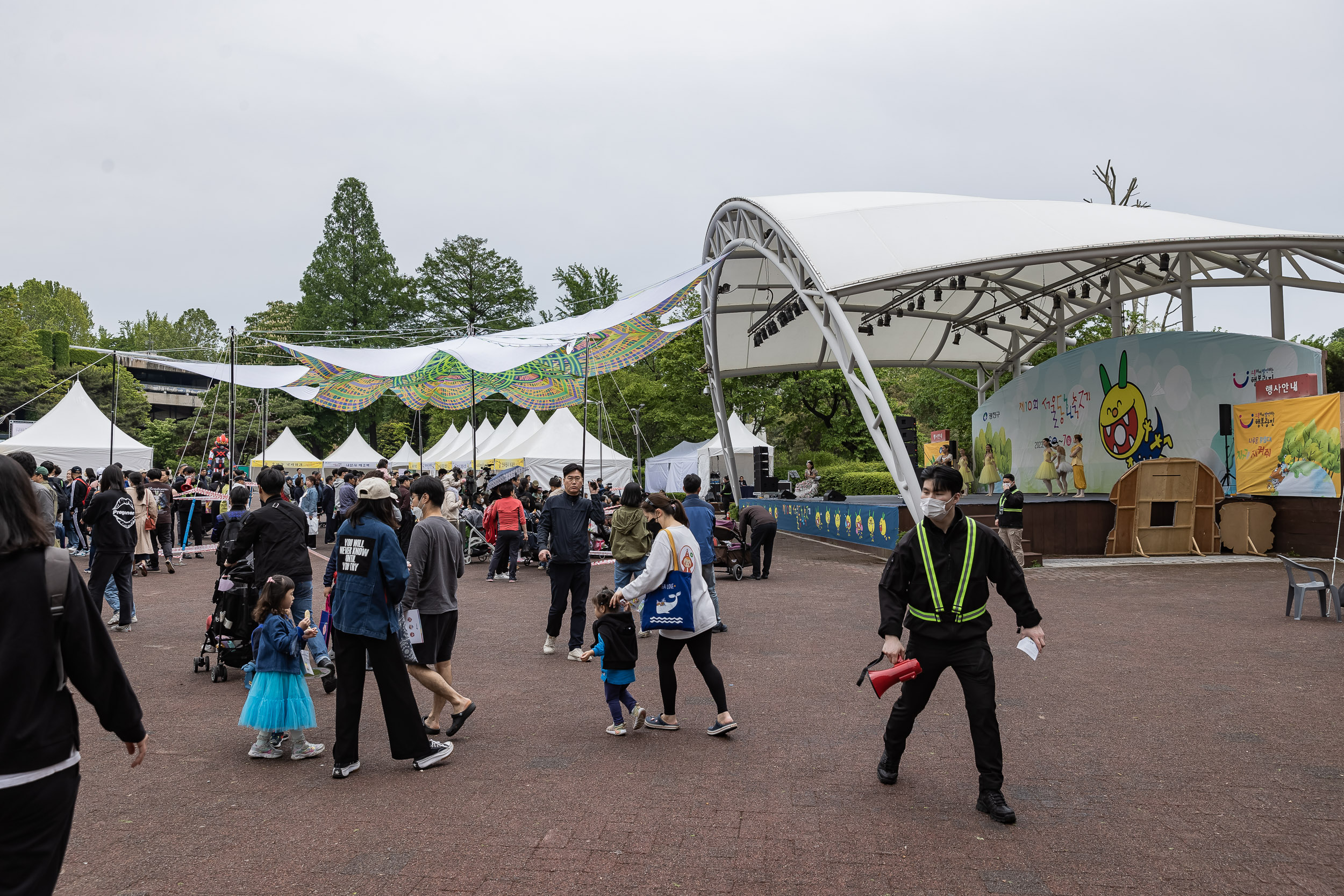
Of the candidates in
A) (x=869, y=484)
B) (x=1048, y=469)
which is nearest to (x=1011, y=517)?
(x=1048, y=469)

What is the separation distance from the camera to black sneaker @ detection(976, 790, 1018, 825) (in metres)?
4.09

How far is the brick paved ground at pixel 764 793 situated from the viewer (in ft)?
11.9

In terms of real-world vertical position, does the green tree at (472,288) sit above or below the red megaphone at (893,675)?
above

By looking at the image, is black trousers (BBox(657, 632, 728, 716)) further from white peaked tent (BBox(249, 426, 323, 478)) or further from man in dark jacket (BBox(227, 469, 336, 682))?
white peaked tent (BBox(249, 426, 323, 478))

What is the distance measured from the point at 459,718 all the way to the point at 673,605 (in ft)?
4.82

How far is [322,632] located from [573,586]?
6.89ft

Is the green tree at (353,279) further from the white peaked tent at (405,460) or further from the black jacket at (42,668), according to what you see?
the black jacket at (42,668)

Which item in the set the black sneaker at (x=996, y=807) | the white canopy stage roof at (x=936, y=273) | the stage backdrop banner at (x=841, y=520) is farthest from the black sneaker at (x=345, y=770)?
the white canopy stage roof at (x=936, y=273)

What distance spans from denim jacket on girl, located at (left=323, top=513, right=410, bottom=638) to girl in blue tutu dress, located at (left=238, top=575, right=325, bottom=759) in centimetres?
46

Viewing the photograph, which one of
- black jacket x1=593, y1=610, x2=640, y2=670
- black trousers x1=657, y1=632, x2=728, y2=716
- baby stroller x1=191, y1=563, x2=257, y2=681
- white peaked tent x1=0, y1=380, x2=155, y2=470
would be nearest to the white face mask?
black trousers x1=657, y1=632, x2=728, y2=716

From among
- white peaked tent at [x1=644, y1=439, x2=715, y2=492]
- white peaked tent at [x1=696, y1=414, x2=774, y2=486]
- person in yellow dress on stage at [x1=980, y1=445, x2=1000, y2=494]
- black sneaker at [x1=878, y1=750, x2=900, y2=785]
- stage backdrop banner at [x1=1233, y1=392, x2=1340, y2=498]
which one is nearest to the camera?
black sneaker at [x1=878, y1=750, x2=900, y2=785]

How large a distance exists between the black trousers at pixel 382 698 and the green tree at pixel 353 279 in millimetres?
51149

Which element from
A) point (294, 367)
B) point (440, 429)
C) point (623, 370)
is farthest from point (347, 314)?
point (294, 367)

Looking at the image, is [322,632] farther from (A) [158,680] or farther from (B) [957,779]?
(B) [957,779]
